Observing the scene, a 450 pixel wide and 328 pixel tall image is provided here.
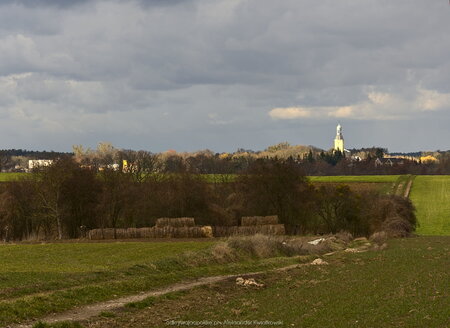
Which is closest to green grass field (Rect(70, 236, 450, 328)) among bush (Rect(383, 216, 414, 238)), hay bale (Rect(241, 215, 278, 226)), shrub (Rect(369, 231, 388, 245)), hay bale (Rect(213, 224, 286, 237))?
shrub (Rect(369, 231, 388, 245))

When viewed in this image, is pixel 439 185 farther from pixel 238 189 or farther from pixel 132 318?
pixel 132 318

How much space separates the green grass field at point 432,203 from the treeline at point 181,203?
962cm

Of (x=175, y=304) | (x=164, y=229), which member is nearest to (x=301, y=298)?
(x=175, y=304)

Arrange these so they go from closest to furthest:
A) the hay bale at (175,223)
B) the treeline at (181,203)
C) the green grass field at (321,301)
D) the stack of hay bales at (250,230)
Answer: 1. the green grass field at (321,301)
2. the stack of hay bales at (250,230)
3. the hay bale at (175,223)
4. the treeline at (181,203)

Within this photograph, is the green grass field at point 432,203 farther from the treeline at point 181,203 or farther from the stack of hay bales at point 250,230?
the stack of hay bales at point 250,230

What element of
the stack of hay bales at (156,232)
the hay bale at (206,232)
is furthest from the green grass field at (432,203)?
the stack of hay bales at (156,232)

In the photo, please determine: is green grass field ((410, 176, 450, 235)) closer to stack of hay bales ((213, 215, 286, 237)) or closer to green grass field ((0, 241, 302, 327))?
stack of hay bales ((213, 215, 286, 237))

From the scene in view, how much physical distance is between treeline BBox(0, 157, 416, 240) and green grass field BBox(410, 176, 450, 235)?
9624 mm

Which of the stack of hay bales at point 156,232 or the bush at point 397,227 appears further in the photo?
the bush at point 397,227

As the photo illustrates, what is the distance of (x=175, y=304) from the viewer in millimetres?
26812

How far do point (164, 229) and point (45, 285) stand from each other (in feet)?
126

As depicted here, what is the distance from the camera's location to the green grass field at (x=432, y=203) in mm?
85688

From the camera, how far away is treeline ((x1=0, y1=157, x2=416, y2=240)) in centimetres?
7531

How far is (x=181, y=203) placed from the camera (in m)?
80.1
